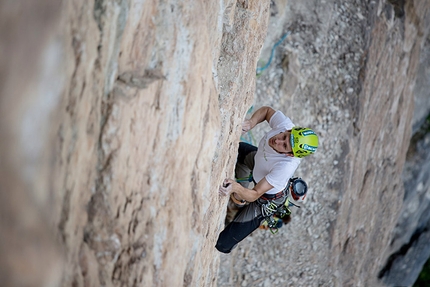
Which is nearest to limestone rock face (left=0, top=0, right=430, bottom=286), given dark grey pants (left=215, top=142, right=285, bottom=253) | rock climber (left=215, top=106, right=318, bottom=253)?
rock climber (left=215, top=106, right=318, bottom=253)

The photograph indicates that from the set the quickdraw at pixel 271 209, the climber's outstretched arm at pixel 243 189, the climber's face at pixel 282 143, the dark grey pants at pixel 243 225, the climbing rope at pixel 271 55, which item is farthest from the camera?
the climbing rope at pixel 271 55

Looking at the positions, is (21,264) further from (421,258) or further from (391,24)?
(421,258)

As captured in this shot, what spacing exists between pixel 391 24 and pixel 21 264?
703cm

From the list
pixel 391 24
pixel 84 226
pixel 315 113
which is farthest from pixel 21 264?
pixel 391 24

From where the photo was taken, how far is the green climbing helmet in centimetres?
380

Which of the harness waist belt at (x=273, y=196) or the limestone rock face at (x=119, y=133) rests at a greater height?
the limestone rock face at (x=119, y=133)

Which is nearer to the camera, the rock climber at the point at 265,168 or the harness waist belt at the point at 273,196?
the rock climber at the point at 265,168

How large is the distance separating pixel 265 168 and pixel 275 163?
6.3 inches

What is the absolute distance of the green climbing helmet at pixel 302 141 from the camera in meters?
3.80

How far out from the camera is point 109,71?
210 cm

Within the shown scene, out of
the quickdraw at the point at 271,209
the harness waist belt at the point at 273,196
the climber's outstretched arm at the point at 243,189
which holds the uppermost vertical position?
the climber's outstretched arm at the point at 243,189

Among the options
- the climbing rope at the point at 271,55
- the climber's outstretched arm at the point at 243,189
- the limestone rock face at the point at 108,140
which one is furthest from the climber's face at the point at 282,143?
the climbing rope at the point at 271,55

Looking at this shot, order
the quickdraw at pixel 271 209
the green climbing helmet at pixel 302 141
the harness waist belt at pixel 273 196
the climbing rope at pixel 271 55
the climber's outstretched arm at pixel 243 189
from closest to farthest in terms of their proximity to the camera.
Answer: the climber's outstretched arm at pixel 243 189, the green climbing helmet at pixel 302 141, the harness waist belt at pixel 273 196, the quickdraw at pixel 271 209, the climbing rope at pixel 271 55

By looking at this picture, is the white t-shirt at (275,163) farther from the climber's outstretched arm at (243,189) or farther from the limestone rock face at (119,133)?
the limestone rock face at (119,133)
